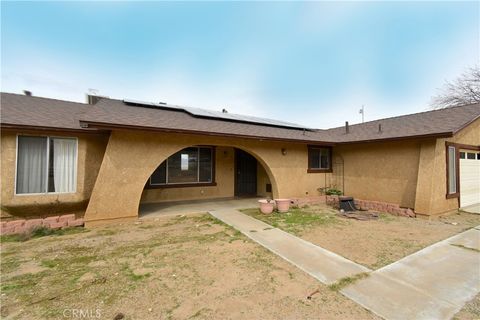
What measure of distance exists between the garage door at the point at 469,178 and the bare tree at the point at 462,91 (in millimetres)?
14985

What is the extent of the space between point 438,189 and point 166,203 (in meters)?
10.0

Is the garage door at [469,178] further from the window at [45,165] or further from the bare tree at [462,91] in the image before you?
the bare tree at [462,91]

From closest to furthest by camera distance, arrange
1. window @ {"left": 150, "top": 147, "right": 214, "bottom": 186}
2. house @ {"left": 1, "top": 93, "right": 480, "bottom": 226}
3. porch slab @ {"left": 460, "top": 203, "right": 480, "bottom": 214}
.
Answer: house @ {"left": 1, "top": 93, "right": 480, "bottom": 226}, porch slab @ {"left": 460, "top": 203, "right": 480, "bottom": 214}, window @ {"left": 150, "top": 147, "right": 214, "bottom": 186}

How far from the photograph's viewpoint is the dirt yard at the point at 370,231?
4.21m

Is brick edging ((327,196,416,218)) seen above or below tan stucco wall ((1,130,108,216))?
below

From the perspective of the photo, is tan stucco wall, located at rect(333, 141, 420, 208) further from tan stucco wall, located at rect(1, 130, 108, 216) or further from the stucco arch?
tan stucco wall, located at rect(1, 130, 108, 216)

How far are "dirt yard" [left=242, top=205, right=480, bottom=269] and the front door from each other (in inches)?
133

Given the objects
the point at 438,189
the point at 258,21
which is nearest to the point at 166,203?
the point at 258,21

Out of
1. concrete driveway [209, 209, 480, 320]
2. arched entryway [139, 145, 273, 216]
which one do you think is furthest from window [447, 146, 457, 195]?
arched entryway [139, 145, 273, 216]

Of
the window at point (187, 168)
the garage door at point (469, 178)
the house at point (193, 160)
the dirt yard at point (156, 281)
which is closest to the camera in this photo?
the dirt yard at point (156, 281)

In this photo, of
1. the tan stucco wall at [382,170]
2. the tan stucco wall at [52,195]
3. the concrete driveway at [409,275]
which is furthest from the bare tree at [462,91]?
the tan stucco wall at [52,195]

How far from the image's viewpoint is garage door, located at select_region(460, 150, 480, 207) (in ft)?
26.6

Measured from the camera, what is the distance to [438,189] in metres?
6.96

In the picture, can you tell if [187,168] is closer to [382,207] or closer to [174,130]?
[174,130]
